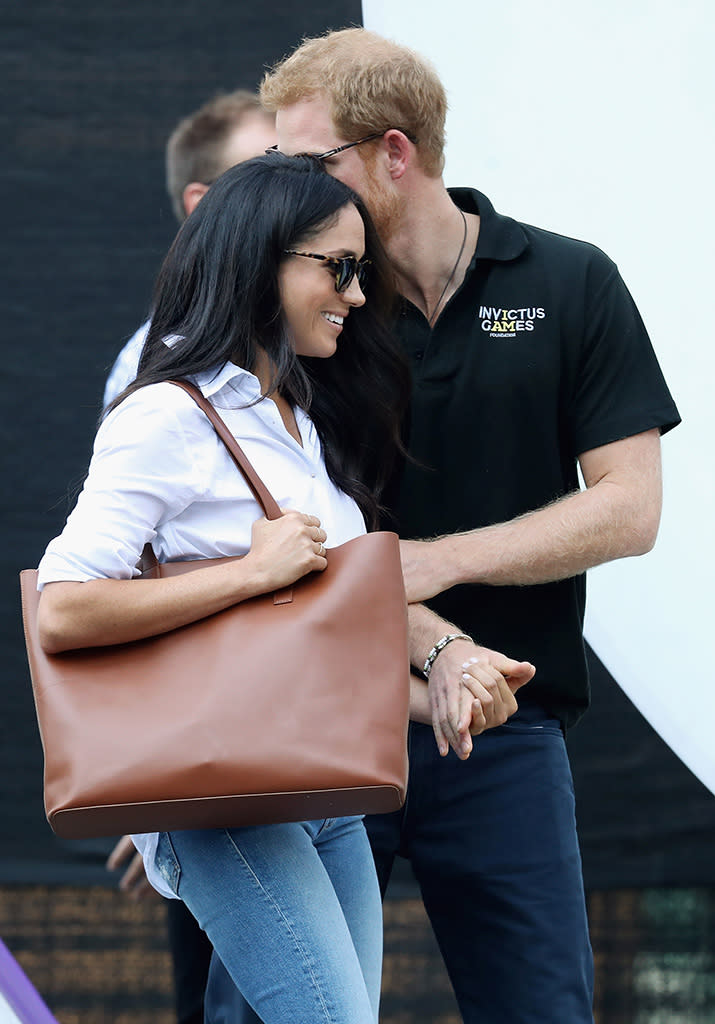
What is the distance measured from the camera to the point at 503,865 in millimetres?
1835

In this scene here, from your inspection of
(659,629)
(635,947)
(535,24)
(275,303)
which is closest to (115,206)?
(535,24)

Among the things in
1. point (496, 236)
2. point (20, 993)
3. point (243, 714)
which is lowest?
point (20, 993)

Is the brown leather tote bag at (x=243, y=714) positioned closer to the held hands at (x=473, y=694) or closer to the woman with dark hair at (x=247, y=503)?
the woman with dark hair at (x=247, y=503)

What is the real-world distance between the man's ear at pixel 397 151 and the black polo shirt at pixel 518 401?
0.18 m

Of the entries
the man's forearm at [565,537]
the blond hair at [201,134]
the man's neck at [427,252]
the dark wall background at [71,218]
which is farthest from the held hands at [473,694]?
the blond hair at [201,134]

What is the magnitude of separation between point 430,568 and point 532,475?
263 mm

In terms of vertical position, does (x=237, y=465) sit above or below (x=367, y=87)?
below

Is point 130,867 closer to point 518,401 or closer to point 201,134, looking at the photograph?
point 518,401

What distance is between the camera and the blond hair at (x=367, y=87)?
1.85m

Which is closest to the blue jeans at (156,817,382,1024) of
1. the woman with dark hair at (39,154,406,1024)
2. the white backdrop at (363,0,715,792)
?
the woman with dark hair at (39,154,406,1024)

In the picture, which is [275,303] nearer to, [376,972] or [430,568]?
[430,568]

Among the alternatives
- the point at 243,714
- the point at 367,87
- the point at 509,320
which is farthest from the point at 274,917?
the point at 367,87

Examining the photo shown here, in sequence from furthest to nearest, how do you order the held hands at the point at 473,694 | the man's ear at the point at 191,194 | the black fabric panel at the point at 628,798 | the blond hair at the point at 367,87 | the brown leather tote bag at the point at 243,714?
the black fabric panel at the point at 628,798
the man's ear at the point at 191,194
the blond hair at the point at 367,87
the held hands at the point at 473,694
the brown leather tote bag at the point at 243,714

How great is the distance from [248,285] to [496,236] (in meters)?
0.61
